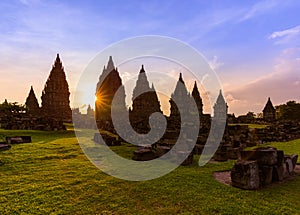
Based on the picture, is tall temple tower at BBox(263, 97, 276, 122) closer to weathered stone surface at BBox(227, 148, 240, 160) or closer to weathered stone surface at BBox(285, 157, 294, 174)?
weathered stone surface at BBox(227, 148, 240, 160)

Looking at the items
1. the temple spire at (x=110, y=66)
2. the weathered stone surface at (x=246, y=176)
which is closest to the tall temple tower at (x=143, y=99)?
the temple spire at (x=110, y=66)

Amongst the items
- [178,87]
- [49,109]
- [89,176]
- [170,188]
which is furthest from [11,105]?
[170,188]

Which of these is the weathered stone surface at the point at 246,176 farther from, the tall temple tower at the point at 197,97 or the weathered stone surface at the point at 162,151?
the tall temple tower at the point at 197,97

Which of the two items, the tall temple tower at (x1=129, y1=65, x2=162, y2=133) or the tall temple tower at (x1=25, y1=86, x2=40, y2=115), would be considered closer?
the tall temple tower at (x1=129, y1=65, x2=162, y2=133)

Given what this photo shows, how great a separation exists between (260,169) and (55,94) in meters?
44.9

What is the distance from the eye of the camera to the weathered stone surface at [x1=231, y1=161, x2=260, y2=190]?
6996mm

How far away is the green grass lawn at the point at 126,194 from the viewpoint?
5496 mm

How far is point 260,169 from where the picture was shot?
762 cm

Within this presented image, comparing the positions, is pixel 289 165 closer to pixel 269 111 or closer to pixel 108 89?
pixel 108 89

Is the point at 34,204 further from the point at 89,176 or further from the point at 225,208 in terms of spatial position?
the point at 225,208

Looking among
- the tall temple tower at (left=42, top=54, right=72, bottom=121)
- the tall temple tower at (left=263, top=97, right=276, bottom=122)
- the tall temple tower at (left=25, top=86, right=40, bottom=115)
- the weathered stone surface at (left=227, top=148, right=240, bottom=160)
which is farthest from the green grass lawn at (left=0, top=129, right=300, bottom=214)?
the tall temple tower at (left=263, top=97, right=276, bottom=122)

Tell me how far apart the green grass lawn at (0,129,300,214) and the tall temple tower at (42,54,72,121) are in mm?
40119

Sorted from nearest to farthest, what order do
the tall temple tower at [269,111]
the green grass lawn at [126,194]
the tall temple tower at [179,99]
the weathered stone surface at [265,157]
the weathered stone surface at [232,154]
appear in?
the green grass lawn at [126,194] → the weathered stone surface at [265,157] → the weathered stone surface at [232,154] → the tall temple tower at [179,99] → the tall temple tower at [269,111]

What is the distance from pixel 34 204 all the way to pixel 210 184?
4.75 m
